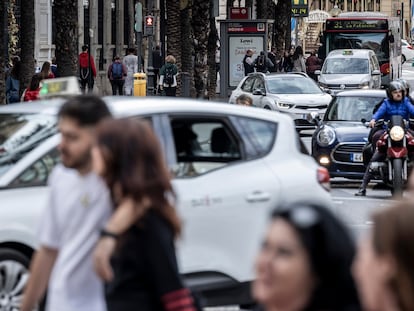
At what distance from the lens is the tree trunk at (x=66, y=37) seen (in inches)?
1212

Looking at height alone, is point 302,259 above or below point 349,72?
below

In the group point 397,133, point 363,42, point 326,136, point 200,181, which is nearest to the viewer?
point 200,181

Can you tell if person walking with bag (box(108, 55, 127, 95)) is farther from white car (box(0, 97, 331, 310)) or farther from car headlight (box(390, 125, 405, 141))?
white car (box(0, 97, 331, 310))

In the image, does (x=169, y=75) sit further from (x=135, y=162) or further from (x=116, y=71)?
(x=135, y=162)

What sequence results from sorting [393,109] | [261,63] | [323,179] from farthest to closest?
1. [261,63]
2. [393,109]
3. [323,179]

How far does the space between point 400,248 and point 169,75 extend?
111 ft

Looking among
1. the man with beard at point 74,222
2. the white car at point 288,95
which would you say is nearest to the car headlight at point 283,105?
the white car at point 288,95

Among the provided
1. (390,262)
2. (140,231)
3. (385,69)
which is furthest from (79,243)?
(385,69)

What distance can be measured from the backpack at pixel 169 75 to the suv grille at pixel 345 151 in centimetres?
1685

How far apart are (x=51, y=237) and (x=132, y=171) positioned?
77 centimetres

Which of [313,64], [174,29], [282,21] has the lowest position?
[313,64]

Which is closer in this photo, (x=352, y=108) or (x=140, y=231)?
(x=140, y=231)

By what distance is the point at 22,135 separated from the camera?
344 inches

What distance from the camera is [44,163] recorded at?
8461 mm
